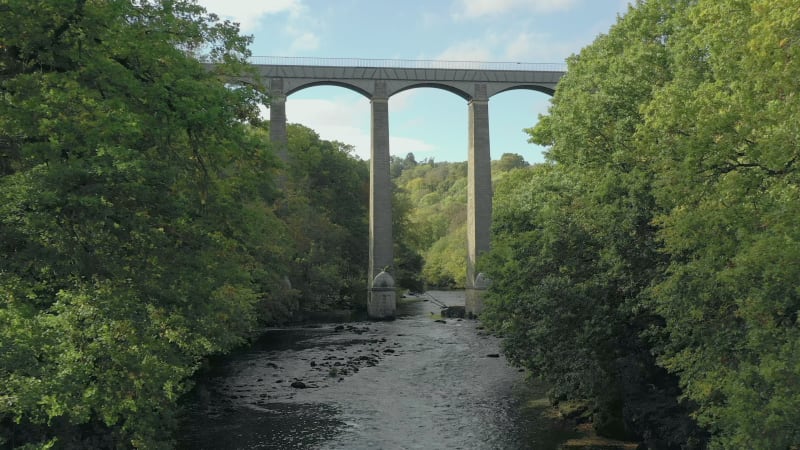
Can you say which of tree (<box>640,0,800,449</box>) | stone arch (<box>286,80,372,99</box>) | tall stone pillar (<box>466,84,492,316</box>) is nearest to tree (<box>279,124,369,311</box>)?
stone arch (<box>286,80,372,99</box>)

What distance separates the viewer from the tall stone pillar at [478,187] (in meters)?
50.8

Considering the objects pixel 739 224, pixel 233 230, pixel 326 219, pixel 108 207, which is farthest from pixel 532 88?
pixel 108 207

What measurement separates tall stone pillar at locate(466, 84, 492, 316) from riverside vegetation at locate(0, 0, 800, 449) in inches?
1215

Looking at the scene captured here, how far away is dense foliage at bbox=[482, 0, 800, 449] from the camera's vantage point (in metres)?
11.3

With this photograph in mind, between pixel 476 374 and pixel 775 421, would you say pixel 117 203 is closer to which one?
pixel 775 421

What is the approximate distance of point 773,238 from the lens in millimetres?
10781

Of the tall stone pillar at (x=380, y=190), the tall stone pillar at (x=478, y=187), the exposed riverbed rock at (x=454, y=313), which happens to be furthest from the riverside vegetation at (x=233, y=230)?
the tall stone pillar at (x=380, y=190)

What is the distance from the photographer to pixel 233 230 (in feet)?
44.0

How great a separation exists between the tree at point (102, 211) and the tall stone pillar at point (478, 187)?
126 feet

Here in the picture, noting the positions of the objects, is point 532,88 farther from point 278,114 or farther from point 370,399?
point 370,399

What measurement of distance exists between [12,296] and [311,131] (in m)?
53.2

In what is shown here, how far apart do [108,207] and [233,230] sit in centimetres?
316

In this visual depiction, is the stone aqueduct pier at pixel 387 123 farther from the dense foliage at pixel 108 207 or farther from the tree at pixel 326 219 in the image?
the dense foliage at pixel 108 207

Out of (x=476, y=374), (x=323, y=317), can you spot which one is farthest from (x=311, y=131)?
(x=476, y=374)
